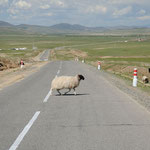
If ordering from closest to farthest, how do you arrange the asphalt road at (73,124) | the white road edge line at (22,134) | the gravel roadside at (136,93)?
the white road edge line at (22,134)
the asphalt road at (73,124)
the gravel roadside at (136,93)

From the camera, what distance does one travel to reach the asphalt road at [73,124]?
612cm

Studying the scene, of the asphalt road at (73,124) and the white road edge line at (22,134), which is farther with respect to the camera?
the asphalt road at (73,124)

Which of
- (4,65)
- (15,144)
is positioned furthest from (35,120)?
(4,65)

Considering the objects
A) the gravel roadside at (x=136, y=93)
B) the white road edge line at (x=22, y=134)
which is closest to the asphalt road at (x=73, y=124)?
the white road edge line at (x=22, y=134)

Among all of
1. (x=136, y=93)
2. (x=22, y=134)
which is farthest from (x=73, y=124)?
(x=136, y=93)

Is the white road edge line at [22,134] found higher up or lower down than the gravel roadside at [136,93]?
higher up

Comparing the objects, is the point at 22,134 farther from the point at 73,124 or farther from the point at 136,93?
the point at 136,93

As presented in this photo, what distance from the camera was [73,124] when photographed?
7.89 metres

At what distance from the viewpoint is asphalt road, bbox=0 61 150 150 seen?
6.12 meters

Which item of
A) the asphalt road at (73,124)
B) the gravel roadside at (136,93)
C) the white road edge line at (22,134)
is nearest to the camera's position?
the white road edge line at (22,134)

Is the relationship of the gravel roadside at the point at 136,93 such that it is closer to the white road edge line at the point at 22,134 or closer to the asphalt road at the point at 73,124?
the asphalt road at the point at 73,124

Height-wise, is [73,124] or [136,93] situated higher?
[73,124]

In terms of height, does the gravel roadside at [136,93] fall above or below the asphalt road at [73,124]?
below

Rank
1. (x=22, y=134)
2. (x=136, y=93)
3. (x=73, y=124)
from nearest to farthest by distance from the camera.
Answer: (x=22, y=134), (x=73, y=124), (x=136, y=93)
